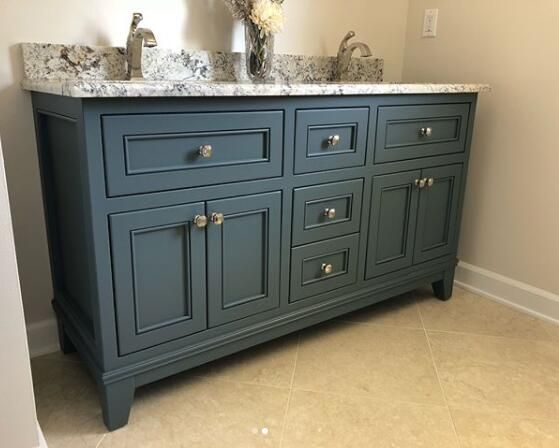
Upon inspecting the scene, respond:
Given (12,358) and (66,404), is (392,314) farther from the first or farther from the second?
(12,358)

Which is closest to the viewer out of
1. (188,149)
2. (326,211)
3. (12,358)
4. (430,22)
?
(12,358)

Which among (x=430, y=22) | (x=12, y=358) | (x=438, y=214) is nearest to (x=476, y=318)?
(x=438, y=214)

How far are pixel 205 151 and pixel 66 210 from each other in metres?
0.46

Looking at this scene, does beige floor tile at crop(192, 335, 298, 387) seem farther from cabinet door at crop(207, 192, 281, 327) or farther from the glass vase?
the glass vase

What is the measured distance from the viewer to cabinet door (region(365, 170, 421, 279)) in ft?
5.89

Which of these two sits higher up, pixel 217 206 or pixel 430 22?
pixel 430 22

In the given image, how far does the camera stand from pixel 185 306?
142 centimetres

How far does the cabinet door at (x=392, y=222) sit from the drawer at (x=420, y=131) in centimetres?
9

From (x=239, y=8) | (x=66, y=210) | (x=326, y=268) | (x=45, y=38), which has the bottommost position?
(x=326, y=268)

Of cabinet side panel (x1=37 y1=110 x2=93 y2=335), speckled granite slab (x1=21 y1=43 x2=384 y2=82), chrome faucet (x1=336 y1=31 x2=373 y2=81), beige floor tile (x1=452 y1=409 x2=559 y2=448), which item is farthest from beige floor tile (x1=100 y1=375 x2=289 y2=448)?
chrome faucet (x1=336 y1=31 x2=373 y2=81)

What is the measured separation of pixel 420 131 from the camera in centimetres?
183

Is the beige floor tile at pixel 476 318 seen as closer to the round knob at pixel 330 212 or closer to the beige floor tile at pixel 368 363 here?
the beige floor tile at pixel 368 363

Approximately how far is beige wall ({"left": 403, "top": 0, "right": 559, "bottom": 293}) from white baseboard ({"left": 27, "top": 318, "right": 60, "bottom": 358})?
1.71 meters

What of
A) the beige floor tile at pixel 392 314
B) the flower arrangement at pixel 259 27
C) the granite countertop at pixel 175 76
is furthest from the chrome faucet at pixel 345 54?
the beige floor tile at pixel 392 314
